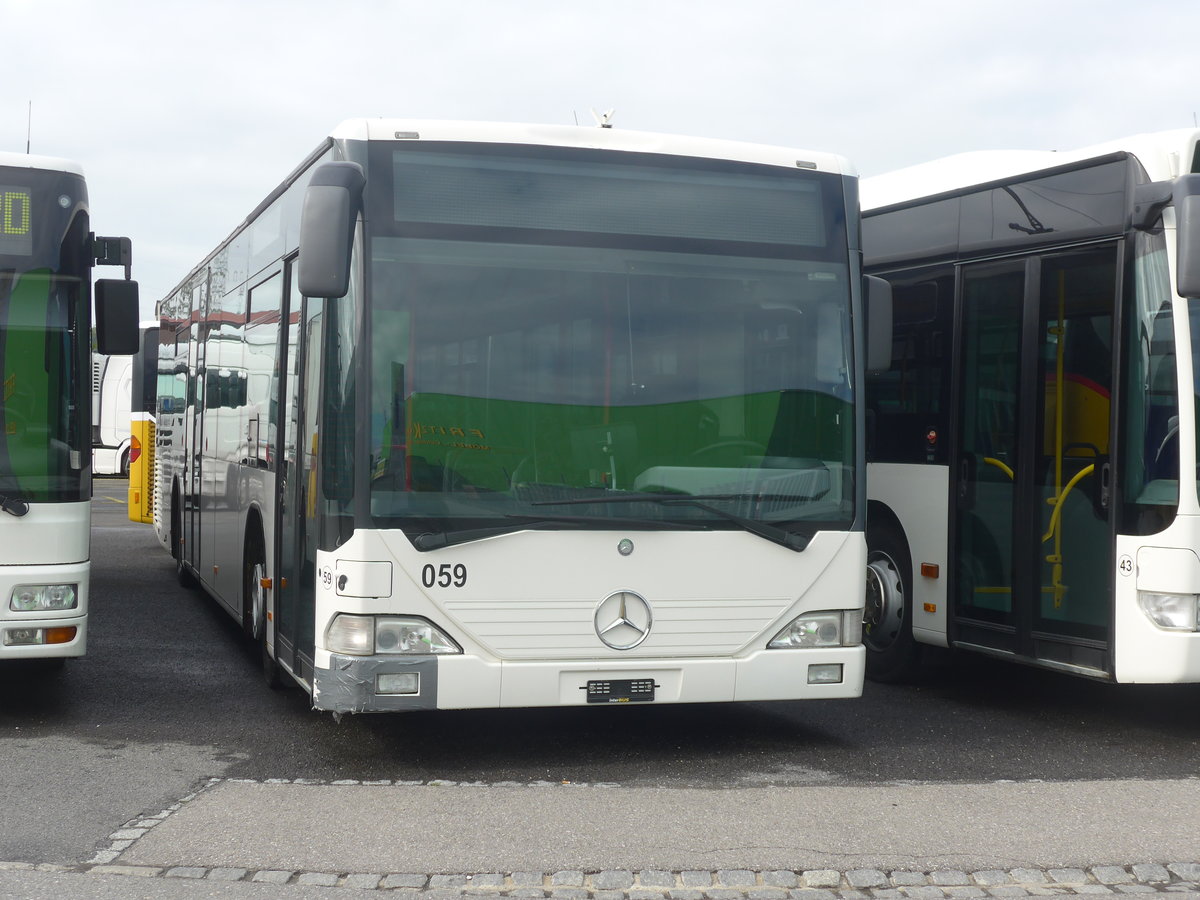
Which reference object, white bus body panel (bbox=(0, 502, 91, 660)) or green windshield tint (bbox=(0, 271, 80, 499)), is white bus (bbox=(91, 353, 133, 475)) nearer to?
green windshield tint (bbox=(0, 271, 80, 499))

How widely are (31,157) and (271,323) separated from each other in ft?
5.16

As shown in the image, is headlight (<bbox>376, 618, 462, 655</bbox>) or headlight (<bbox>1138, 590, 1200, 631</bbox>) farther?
headlight (<bbox>1138, 590, 1200, 631</bbox>)

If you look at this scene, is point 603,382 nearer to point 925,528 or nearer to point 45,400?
point 45,400

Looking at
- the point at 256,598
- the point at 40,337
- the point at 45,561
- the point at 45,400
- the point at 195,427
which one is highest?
the point at 40,337

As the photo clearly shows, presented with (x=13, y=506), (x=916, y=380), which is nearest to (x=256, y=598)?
(x=13, y=506)

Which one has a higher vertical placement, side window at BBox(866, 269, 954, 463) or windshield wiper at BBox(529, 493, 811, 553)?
side window at BBox(866, 269, 954, 463)

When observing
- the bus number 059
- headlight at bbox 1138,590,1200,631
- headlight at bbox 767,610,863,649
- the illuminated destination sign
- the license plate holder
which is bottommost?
the license plate holder

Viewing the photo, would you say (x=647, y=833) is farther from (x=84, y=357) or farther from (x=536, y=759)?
(x=84, y=357)

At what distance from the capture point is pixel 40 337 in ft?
25.7

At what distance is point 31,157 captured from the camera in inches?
313

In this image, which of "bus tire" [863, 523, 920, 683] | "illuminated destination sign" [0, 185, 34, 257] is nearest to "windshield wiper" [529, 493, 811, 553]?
"bus tire" [863, 523, 920, 683]

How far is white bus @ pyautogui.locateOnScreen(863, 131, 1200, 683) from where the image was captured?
297 inches

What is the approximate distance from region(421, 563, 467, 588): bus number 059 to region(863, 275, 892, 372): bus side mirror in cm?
229

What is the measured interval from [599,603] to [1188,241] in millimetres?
3194
